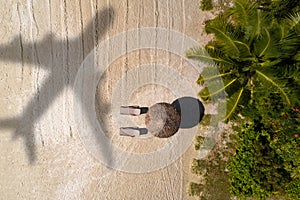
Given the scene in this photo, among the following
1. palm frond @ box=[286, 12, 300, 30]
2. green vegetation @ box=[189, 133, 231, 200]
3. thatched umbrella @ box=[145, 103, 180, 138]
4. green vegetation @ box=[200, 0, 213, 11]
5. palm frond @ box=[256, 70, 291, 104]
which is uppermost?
green vegetation @ box=[200, 0, 213, 11]

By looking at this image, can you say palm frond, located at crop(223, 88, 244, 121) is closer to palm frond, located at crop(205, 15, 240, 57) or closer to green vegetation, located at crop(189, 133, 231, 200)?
palm frond, located at crop(205, 15, 240, 57)

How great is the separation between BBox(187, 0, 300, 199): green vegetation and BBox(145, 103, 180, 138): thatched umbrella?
0.76 metres

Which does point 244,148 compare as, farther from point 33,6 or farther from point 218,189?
point 33,6

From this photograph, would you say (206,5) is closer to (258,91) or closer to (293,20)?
(293,20)

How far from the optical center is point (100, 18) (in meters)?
7.60

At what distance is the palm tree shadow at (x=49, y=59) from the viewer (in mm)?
7578

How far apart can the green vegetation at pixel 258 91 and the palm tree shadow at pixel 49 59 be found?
2.18m

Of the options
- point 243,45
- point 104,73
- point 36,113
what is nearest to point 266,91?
point 243,45

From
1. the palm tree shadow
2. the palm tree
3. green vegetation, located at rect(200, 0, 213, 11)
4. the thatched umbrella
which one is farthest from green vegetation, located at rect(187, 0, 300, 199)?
the palm tree shadow

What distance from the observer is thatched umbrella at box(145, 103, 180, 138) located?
22.7 ft

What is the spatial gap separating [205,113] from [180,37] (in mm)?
1781

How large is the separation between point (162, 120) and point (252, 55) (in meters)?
2.13

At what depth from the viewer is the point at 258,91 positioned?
6.73m

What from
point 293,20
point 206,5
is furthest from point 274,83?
point 206,5
